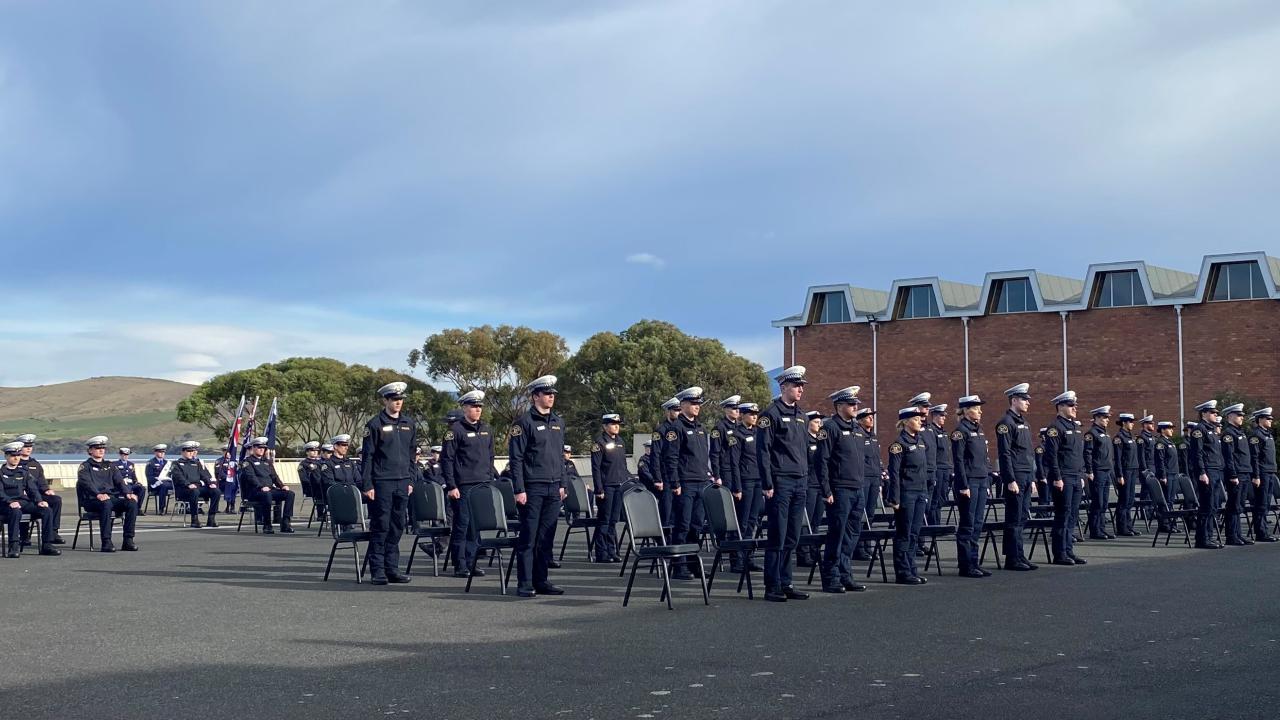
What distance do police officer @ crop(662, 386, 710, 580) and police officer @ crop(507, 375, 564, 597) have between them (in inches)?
117

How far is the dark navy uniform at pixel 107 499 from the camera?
18.1 meters

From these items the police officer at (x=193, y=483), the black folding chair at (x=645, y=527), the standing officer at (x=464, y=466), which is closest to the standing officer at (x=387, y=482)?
the standing officer at (x=464, y=466)

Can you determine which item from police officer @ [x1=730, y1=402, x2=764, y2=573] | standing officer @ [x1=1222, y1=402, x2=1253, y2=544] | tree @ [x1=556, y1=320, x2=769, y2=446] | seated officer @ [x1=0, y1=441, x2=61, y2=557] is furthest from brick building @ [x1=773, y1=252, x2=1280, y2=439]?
seated officer @ [x1=0, y1=441, x2=61, y2=557]

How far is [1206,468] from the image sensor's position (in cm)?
1767

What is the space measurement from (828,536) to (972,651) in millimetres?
3744

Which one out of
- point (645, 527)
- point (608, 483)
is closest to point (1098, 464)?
point (608, 483)

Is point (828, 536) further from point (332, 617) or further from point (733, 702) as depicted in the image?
point (733, 702)

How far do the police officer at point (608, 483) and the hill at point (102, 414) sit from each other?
486 feet

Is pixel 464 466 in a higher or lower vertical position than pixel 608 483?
higher

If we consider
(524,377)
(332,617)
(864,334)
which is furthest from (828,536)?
(524,377)

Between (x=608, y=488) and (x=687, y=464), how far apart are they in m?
1.90

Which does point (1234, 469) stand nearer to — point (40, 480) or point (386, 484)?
point (386, 484)

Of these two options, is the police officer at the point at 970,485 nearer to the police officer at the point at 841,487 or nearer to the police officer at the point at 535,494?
the police officer at the point at 841,487

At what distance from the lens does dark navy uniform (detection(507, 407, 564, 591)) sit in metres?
11.7
